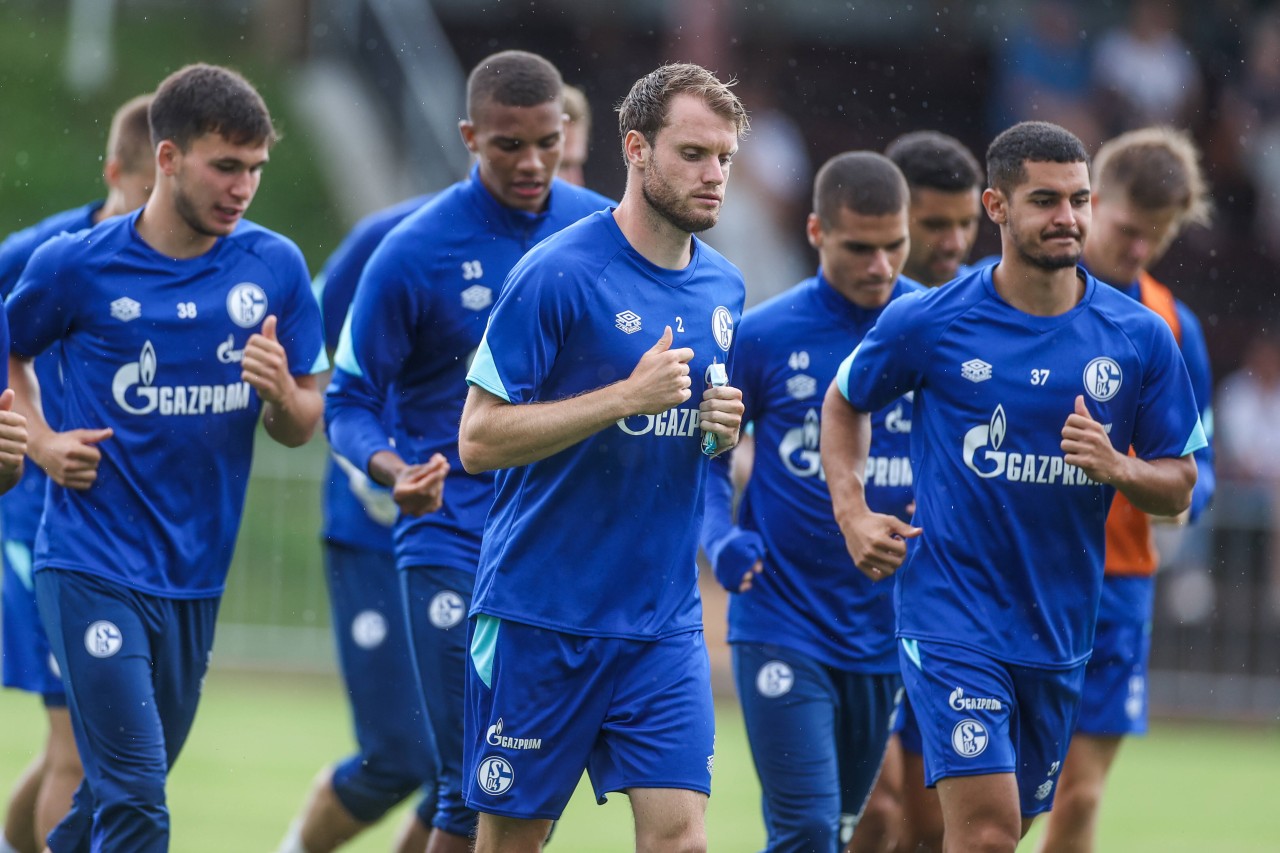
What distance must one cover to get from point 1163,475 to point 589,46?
52.5 feet

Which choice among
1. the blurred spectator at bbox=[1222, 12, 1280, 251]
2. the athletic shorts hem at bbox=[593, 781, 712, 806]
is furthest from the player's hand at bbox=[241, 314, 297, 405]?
the blurred spectator at bbox=[1222, 12, 1280, 251]

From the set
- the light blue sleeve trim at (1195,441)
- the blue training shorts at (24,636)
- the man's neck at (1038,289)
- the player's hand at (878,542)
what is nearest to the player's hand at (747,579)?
the player's hand at (878,542)

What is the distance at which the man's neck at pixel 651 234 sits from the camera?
608cm

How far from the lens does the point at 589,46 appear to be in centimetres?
2167

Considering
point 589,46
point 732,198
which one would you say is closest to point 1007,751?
point 732,198

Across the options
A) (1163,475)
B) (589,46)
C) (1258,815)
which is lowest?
(1258,815)

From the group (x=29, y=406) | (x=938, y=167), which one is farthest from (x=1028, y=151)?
(x=29, y=406)

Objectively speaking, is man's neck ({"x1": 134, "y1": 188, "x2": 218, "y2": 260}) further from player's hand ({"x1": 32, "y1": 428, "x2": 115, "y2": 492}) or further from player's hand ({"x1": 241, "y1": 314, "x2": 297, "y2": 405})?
player's hand ({"x1": 32, "y1": 428, "x2": 115, "y2": 492})

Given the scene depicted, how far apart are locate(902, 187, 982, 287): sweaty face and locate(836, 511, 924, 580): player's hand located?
5.81 feet

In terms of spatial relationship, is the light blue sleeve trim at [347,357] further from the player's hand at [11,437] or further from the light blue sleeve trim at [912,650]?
the light blue sleeve trim at [912,650]

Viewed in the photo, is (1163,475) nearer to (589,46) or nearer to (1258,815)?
(1258,815)

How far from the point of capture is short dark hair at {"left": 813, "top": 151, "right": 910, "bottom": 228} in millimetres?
7449

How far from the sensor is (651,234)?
Answer: 6094 millimetres

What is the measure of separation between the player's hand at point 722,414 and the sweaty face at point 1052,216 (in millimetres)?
1280
